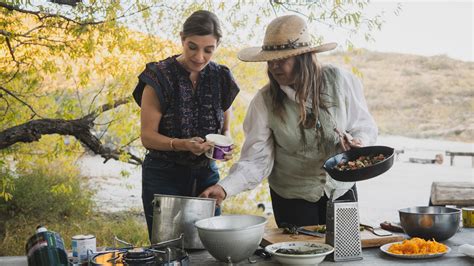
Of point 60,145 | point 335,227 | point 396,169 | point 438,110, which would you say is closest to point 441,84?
point 438,110

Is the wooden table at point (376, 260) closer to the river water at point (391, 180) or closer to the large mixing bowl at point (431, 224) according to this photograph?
the large mixing bowl at point (431, 224)

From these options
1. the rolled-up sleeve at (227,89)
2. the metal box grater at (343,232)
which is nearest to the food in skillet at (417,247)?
the metal box grater at (343,232)

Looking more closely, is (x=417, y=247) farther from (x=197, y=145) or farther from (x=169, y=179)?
(x=169, y=179)

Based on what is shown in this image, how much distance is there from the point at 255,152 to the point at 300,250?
2.09 feet

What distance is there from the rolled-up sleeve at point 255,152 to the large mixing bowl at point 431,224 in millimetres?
609

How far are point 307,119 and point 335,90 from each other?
178 millimetres

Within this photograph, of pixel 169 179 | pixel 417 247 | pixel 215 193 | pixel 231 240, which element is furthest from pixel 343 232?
pixel 169 179

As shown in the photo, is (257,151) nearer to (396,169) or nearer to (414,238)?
(414,238)

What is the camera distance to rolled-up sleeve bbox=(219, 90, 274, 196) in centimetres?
250

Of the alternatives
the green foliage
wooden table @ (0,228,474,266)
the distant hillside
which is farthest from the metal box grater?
the distant hillside

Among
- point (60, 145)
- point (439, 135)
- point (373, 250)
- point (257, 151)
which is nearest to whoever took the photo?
point (373, 250)

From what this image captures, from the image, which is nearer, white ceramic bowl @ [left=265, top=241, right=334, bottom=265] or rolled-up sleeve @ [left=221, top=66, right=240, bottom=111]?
white ceramic bowl @ [left=265, top=241, right=334, bottom=265]

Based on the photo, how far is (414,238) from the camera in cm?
220

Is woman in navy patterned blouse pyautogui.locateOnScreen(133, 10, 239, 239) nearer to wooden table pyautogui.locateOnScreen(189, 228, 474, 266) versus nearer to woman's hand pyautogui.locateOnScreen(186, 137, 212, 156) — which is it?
woman's hand pyautogui.locateOnScreen(186, 137, 212, 156)
